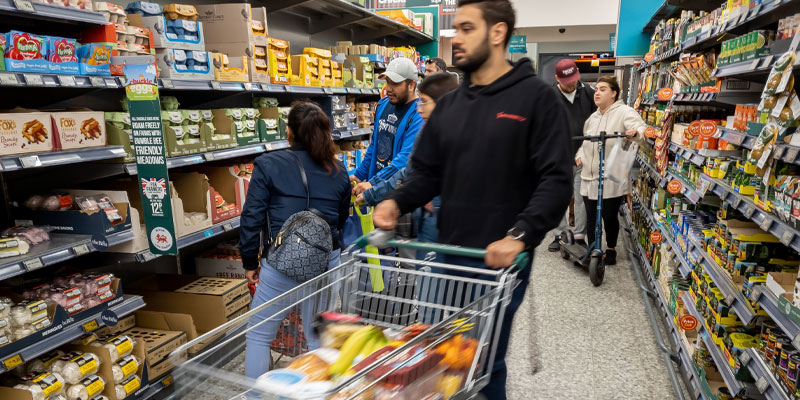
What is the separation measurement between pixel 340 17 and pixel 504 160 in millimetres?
4501

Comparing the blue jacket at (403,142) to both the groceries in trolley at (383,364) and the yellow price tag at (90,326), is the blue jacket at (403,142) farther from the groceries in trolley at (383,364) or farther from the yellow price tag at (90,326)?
the groceries in trolley at (383,364)

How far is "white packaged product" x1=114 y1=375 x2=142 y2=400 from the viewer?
8.72 feet

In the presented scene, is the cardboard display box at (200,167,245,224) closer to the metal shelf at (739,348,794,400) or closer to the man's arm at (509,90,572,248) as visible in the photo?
the man's arm at (509,90,572,248)

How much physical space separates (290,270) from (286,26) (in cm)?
344

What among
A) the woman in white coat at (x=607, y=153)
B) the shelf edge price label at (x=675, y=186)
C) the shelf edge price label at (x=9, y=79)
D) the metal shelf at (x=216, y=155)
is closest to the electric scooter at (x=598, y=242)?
the woman in white coat at (x=607, y=153)

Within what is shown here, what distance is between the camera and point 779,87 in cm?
185

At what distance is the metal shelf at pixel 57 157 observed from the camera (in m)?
2.14

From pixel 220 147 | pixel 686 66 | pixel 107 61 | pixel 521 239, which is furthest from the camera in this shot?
pixel 686 66

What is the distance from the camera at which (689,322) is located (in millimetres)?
3008

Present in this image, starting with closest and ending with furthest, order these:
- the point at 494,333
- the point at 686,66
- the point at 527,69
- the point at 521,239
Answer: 1. the point at 521,239
2. the point at 494,333
3. the point at 527,69
4. the point at 686,66

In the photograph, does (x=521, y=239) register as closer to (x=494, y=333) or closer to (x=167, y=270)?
(x=494, y=333)

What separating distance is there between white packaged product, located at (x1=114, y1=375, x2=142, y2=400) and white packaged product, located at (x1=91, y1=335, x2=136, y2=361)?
5.1 inches

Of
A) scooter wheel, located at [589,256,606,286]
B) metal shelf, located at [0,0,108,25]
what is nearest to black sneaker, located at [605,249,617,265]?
scooter wheel, located at [589,256,606,286]

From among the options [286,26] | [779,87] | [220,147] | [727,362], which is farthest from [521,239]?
[286,26]
